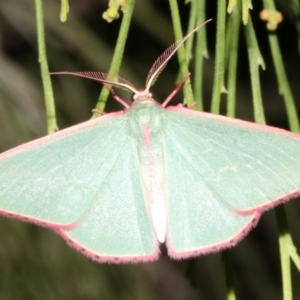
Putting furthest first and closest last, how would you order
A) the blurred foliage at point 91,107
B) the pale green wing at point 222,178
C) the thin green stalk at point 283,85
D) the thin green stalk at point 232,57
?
the blurred foliage at point 91,107, the thin green stalk at point 283,85, the thin green stalk at point 232,57, the pale green wing at point 222,178

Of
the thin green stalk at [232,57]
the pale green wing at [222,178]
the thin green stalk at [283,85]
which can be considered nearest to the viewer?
the pale green wing at [222,178]

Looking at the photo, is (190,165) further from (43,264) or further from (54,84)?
(54,84)

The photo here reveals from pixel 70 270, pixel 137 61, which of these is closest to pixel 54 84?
pixel 137 61

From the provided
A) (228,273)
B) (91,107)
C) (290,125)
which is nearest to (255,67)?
(290,125)

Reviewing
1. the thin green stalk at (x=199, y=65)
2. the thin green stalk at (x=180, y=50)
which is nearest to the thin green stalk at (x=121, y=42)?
the thin green stalk at (x=180, y=50)

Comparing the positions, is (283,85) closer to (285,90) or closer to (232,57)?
(285,90)

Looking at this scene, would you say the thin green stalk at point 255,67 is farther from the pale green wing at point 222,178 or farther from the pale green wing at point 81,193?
the pale green wing at point 81,193
